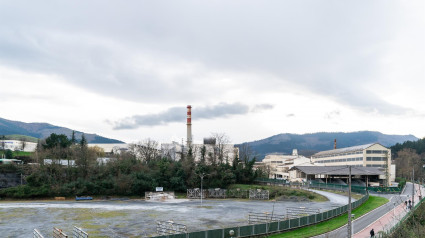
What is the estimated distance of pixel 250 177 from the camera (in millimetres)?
90000

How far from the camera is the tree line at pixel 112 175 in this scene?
2864 inches

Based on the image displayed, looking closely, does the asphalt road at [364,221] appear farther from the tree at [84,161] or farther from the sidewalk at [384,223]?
the tree at [84,161]

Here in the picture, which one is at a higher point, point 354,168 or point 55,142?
point 55,142

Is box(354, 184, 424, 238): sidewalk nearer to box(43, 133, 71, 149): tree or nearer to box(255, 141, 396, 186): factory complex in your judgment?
box(255, 141, 396, 186): factory complex

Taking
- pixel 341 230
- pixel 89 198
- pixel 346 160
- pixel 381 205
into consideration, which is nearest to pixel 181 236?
pixel 341 230

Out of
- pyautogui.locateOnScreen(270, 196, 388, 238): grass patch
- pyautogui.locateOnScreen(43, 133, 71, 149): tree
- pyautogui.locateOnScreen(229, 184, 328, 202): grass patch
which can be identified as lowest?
pyautogui.locateOnScreen(229, 184, 328, 202): grass patch

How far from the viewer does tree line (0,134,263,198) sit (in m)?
72.8

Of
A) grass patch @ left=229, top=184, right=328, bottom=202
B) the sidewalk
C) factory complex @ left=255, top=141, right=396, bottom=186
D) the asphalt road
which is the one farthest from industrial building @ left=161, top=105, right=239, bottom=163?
the sidewalk

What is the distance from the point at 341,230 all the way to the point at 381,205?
79.4 ft

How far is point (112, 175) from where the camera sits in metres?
80.3

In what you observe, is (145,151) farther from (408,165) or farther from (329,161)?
(408,165)

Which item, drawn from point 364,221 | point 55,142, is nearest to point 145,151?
point 55,142

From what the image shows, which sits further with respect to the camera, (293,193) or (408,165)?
(408,165)

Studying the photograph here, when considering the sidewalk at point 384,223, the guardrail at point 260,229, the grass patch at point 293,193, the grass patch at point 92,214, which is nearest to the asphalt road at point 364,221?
the sidewalk at point 384,223
